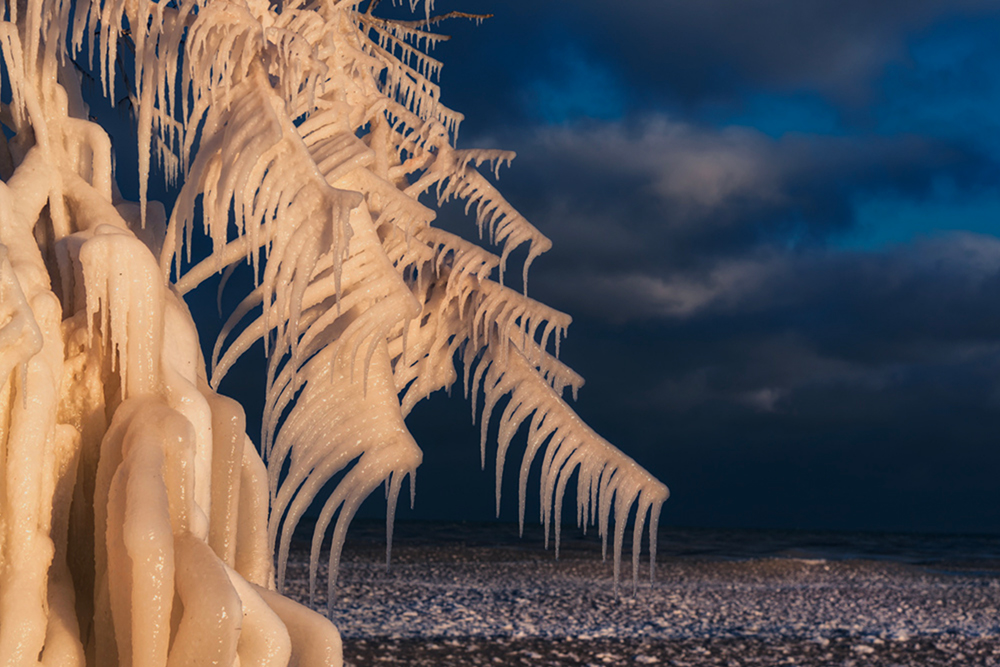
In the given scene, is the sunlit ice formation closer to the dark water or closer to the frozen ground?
the frozen ground

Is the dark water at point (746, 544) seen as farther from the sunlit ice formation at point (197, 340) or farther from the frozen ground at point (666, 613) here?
the sunlit ice formation at point (197, 340)

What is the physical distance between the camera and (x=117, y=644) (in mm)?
2939

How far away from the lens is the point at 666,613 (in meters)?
14.9

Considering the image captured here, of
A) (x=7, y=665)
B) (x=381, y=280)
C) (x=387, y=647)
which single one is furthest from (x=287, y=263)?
(x=387, y=647)

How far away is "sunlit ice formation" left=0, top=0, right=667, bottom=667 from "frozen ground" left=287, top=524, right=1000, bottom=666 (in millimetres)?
7428

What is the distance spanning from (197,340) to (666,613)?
13.1 m

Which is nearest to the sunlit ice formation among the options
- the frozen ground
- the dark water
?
the frozen ground

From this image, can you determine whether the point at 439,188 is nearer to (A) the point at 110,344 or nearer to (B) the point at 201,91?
(B) the point at 201,91

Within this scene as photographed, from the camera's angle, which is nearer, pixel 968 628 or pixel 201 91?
pixel 201 91

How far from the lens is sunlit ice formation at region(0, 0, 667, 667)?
291cm

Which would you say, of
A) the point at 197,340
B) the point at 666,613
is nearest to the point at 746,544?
the point at 666,613

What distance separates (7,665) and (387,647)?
8985 mm

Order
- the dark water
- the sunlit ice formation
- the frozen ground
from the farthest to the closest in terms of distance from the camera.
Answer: the dark water, the frozen ground, the sunlit ice formation

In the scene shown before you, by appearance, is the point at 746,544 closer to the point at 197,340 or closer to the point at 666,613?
the point at 666,613
